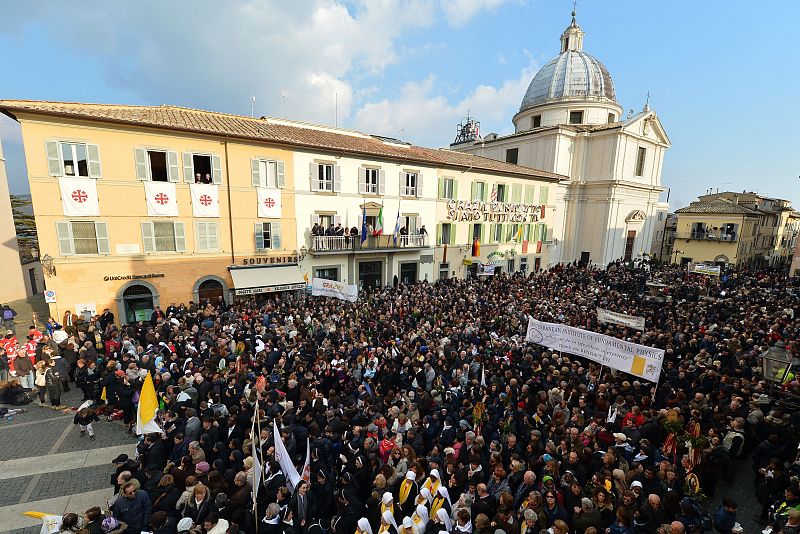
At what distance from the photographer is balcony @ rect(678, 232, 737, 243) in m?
42.8

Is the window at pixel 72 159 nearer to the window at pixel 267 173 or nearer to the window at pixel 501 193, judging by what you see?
the window at pixel 267 173

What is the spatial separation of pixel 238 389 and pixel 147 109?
18.5m

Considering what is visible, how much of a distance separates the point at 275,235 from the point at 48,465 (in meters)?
14.7

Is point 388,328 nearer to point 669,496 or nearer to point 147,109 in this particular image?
point 669,496

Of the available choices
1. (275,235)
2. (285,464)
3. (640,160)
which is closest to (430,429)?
(285,464)

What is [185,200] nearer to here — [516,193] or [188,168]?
[188,168]

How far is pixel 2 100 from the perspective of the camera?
15.2 metres

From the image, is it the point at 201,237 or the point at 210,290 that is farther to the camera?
the point at 210,290

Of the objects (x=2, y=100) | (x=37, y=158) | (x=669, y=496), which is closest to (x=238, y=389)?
(x=669, y=496)

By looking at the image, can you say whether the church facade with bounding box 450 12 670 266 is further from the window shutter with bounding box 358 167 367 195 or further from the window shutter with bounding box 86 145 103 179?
the window shutter with bounding box 86 145 103 179

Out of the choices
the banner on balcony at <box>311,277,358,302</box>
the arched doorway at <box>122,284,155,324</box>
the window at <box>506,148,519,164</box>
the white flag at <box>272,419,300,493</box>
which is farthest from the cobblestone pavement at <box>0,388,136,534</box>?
the window at <box>506,148,519,164</box>

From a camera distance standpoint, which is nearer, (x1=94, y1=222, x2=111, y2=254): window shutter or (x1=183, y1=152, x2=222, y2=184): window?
(x1=94, y1=222, x2=111, y2=254): window shutter

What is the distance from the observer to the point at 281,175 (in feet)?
70.7

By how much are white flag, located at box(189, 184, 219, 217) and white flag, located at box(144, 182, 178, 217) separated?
0.86 meters
